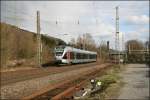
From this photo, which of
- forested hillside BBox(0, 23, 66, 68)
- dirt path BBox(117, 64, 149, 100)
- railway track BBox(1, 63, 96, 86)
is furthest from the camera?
forested hillside BBox(0, 23, 66, 68)

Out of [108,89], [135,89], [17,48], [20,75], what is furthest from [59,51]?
[135,89]

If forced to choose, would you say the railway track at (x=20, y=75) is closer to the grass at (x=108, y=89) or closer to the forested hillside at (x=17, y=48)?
the grass at (x=108, y=89)

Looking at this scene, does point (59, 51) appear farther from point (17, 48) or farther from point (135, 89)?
point (135, 89)

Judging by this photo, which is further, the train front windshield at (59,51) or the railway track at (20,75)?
the train front windshield at (59,51)

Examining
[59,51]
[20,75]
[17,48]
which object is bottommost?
[20,75]

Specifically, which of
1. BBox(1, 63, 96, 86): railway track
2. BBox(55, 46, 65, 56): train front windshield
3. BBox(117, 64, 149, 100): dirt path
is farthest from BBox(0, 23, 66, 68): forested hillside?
BBox(117, 64, 149, 100): dirt path

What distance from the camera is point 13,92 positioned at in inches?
648

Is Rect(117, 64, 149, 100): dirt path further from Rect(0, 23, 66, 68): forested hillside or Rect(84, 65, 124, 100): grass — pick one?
Rect(0, 23, 66, 68): forested hillside

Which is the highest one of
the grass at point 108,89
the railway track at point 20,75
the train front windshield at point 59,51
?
the train front windshield at point 59,51

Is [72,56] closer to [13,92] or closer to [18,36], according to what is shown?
[18,36]

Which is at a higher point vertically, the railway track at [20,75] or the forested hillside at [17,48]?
the forested hillside at [17,48]

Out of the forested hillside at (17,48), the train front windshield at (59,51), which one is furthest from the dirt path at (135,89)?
the train front windshield at (59,51)

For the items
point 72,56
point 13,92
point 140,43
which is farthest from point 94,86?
point 140,43

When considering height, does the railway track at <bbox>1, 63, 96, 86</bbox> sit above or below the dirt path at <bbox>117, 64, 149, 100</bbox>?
below
